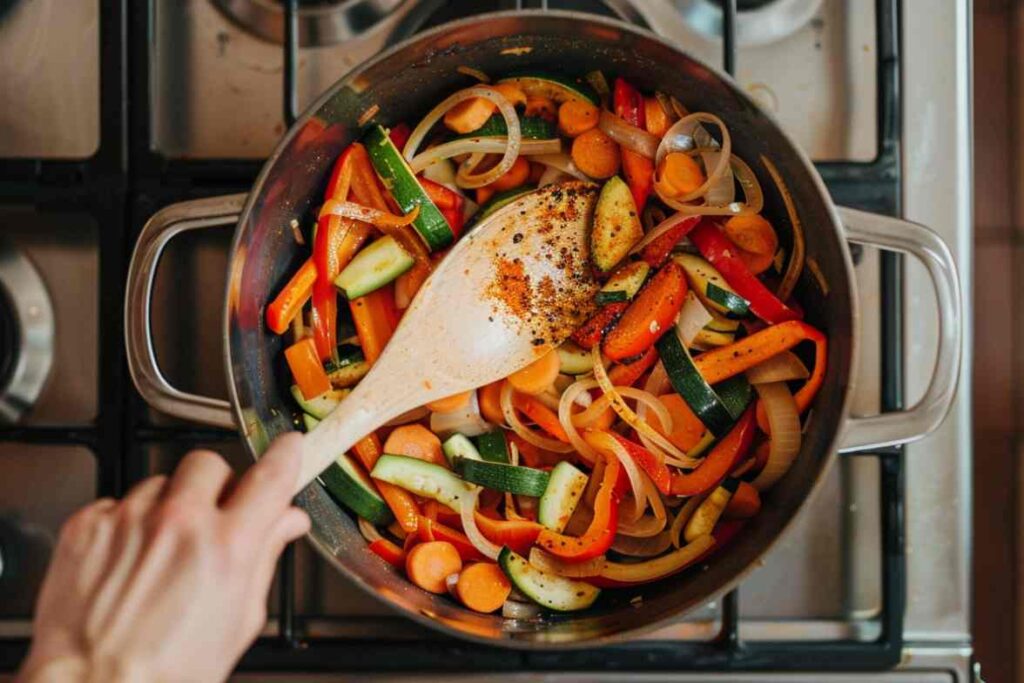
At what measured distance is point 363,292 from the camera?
110 centimetres

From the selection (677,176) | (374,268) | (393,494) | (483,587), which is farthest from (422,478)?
(677,176)

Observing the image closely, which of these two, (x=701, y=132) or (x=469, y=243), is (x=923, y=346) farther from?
(x=469, y=243)

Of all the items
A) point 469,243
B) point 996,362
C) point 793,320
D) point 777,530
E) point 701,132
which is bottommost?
point 777,530

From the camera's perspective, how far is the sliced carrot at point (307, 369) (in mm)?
1078

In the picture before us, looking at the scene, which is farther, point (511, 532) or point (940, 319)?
point (511, 532)

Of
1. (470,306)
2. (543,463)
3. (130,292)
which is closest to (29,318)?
Answer: (130,292)

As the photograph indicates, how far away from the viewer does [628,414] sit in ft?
3.61

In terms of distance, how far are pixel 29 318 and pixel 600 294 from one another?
0.76 m

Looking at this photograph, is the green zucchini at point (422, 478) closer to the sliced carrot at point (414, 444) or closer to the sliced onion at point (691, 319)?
the sliced carrot at point (414, 444)

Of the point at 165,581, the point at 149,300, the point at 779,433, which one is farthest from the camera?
the point at 779,433

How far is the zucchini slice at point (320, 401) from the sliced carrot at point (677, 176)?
19.0 inches

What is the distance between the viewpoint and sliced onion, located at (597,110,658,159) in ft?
3.55

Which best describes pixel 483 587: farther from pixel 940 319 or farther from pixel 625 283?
pixel 940 319

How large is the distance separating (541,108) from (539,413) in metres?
0.40
